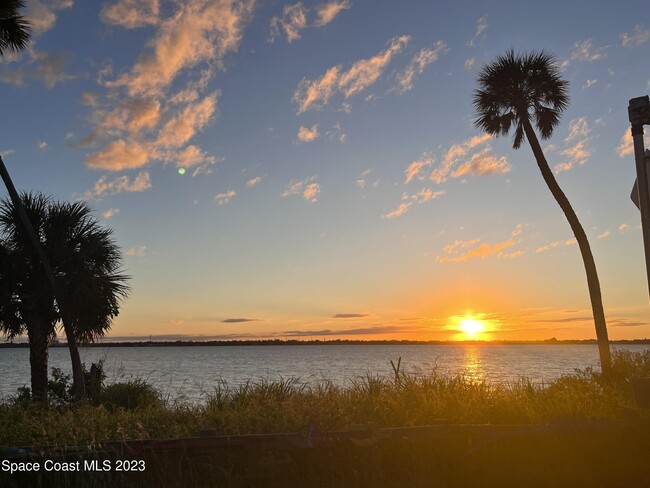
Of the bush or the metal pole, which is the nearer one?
the metal pole

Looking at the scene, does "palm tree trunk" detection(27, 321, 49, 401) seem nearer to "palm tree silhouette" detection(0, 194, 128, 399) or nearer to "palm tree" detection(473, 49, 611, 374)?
"palm tree silhouette" detection(0, 194, 128, 399)

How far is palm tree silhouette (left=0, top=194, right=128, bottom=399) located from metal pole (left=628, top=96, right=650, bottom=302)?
18.0 metres

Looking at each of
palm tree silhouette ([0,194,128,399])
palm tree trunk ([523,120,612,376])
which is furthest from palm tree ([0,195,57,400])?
palm tree trunk ([523,120,612,376])

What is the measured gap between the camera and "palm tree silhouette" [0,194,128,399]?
20.3 meters

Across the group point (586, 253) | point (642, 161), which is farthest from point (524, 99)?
point (642, 161)

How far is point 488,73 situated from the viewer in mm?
23109

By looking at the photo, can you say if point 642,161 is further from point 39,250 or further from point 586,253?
point 39,250

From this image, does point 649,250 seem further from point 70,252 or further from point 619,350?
point 70,252

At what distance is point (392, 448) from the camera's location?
22.1 ft

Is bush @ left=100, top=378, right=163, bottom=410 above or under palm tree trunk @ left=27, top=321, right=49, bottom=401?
under

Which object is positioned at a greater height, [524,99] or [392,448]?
[524,99]

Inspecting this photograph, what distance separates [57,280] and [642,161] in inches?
772

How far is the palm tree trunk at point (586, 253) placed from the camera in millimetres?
19438

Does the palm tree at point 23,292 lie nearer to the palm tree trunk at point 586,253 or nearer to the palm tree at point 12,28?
the palm tree at point 12,28
